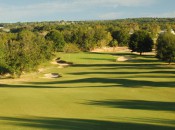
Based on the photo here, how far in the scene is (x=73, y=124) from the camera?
22969mm

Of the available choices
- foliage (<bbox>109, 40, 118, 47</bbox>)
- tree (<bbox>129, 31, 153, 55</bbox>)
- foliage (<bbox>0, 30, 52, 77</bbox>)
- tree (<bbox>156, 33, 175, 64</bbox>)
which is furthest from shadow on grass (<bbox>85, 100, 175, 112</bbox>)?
foliage (<bbox>109, 40, 118, 47</bbox>)

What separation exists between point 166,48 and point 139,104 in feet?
169

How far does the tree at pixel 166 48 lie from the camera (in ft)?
266

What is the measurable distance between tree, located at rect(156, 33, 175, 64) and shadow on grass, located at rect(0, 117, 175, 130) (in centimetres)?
5928

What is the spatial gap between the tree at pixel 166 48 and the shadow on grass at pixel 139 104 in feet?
160

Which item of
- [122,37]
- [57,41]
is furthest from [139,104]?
[122,37]

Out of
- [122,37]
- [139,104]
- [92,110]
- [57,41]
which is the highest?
[92,110]

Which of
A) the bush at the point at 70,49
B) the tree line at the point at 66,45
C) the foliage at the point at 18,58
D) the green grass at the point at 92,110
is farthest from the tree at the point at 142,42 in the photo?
the green grass at the point at 92,110

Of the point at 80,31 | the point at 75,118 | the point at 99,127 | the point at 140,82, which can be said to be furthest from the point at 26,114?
the point at 80,31

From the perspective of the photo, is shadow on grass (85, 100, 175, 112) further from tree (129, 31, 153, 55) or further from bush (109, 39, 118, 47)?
bush (109, 39, 118, 47)

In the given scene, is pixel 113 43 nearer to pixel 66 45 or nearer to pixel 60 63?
pixel 66 45

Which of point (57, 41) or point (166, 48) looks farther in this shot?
point (57, 41)

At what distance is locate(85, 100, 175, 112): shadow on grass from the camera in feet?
98.9

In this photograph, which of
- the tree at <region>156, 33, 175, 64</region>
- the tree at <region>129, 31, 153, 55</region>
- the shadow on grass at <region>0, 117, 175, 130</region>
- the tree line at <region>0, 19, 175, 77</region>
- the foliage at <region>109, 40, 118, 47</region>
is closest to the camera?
the shadow on grass at <region>0, 117, 175, 130</region>
